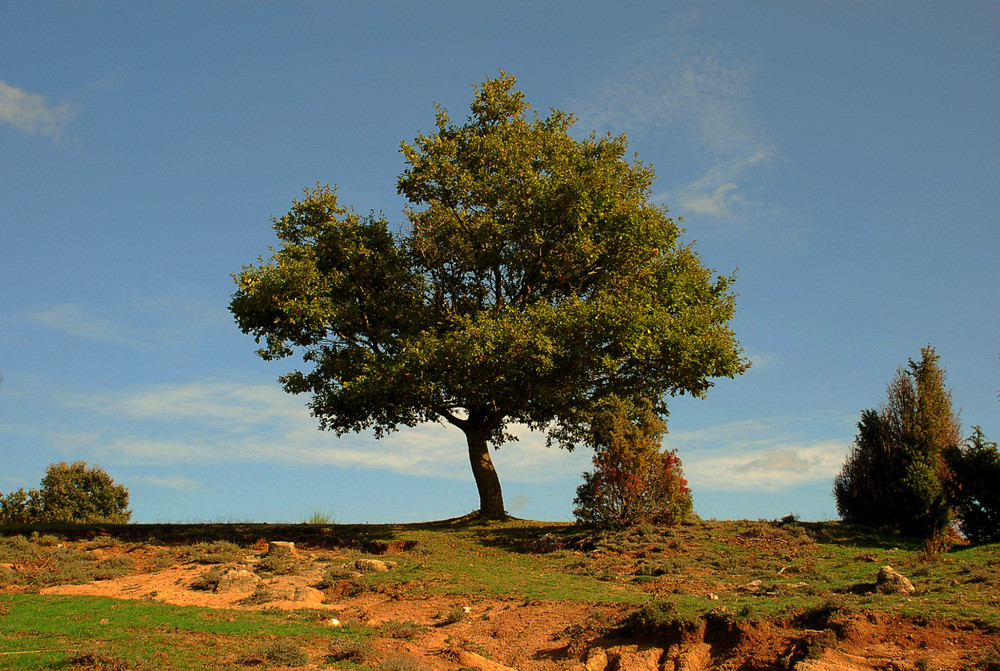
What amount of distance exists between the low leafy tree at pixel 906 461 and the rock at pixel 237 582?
18.9 meters

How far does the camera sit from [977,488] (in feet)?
72.6

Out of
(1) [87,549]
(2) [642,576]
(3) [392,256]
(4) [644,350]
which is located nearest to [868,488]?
(4) [644,350]

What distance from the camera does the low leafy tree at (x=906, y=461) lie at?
2386 cm

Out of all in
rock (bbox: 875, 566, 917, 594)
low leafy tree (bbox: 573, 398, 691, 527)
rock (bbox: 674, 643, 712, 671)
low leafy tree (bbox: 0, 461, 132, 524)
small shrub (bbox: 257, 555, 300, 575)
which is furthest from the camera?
low leafy tree (bbox: 0, 461, 132, 524)

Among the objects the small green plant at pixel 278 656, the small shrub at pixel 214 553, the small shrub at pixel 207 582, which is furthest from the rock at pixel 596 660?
the small shrub at pixel 214 553

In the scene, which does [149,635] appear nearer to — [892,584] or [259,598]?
[259,598]

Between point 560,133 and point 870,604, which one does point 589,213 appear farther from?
point 870,604

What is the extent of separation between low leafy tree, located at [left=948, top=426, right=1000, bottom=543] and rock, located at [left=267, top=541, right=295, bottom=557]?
733 inches

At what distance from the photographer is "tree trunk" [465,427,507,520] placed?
27.2 m

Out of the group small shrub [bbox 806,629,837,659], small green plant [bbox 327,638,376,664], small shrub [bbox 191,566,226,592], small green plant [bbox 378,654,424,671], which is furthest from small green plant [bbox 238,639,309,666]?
small shrub [bbox 806,629,837,659]

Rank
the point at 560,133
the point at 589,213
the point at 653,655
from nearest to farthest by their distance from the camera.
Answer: the point at 653,655 < the point at 589,213 < the point at 560,133

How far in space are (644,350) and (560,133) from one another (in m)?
9.43

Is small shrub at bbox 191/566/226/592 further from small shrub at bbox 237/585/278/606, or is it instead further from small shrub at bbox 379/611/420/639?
small shrub at bbox 379/611/420/639

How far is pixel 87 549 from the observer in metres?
22.1
